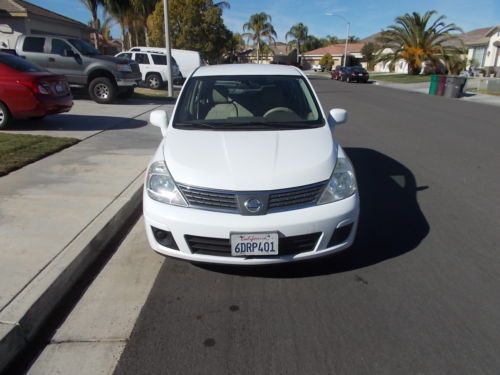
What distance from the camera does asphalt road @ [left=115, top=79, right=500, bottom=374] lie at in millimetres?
2535

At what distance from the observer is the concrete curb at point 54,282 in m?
2.59

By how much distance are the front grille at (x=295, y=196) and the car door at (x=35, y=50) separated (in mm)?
12781

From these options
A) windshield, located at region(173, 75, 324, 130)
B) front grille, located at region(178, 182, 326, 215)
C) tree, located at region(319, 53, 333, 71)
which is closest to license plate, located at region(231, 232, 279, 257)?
front grille, located at region(178, 182, 326, 215)

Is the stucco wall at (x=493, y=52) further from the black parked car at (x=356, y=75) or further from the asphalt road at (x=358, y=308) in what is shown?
the asphalt road at (x=358, y=308)

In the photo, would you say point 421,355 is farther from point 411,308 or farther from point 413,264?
point 413,264

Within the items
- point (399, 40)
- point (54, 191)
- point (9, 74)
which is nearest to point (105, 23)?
point (399, 40)

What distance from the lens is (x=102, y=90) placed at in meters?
13.7

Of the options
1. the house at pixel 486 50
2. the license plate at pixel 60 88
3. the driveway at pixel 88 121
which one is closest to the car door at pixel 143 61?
the driveway at pixel 88 121

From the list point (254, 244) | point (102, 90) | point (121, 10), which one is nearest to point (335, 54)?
point (121, 10)

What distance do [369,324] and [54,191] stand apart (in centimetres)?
393

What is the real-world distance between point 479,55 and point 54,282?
53.9m

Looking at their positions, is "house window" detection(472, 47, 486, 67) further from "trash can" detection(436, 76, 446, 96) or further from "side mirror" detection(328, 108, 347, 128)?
"side mirror" detection(328, 108, 347, 128)

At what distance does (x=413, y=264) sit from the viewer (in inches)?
147

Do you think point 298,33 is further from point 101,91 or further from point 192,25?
point 101,91
